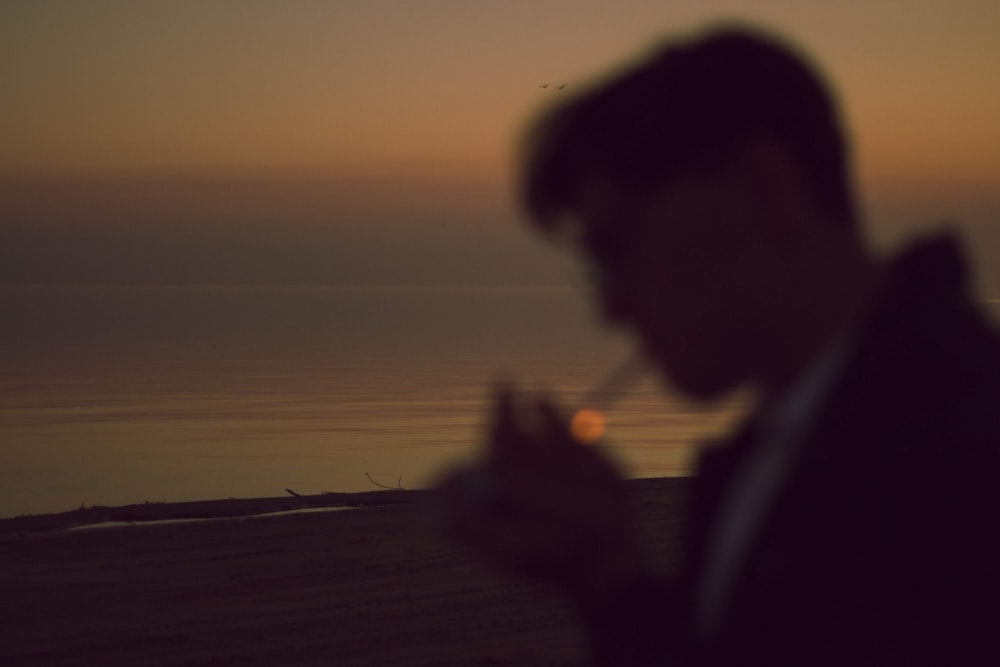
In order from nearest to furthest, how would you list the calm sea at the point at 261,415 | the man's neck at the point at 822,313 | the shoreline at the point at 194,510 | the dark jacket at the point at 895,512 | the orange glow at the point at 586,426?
the dark jacket at the point at 895,512
the man's neck at the point at 822,313
the orange glow at the point at 586,426
the shoreline at the point at 194,510
the calm sea at the point at 261,415

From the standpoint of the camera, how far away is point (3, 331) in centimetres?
6838

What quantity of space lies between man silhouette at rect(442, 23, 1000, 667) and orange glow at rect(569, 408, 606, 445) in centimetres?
4

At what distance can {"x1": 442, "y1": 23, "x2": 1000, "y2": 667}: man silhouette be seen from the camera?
3.68 ft

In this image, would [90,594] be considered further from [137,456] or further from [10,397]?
[10,397]

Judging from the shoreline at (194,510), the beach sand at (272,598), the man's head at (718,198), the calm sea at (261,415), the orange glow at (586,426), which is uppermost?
the man's head at (718,198)

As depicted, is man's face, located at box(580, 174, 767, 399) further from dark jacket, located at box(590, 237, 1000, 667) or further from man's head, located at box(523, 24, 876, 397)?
dark jacket, located at box(590, 237, 1000, 667)

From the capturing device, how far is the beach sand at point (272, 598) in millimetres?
7422

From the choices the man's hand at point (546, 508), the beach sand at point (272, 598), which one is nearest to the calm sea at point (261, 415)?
the man's hand at point (546, 508)

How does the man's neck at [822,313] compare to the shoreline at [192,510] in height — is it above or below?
above

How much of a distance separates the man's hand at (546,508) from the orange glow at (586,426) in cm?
3

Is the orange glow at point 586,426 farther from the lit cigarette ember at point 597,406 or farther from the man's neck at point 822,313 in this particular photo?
the man's neck at point 822,313

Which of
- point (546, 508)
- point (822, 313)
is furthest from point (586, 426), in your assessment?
point (822, 313)

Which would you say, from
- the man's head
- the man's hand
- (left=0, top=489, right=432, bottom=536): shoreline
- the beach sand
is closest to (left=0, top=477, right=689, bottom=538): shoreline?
(left=0, top=489, right=432, bottom=536): shoreline

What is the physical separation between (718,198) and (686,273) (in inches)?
3.7
